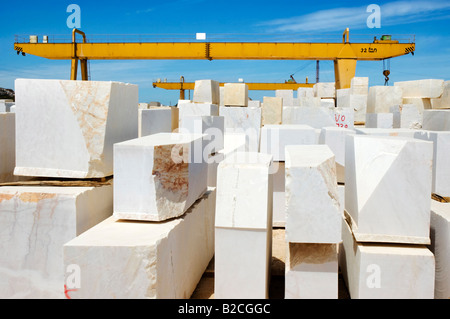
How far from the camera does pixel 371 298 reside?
108 inches

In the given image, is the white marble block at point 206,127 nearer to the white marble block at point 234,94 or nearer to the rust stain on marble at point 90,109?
the rust stain on marble at point 90,109

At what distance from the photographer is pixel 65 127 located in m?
3.20

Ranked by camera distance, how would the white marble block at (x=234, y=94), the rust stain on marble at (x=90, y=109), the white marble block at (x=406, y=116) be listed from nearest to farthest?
the rust stain on marble at (x=90, y=109) < the white marble block at (x=406, y=116) < the white marble block at (x=234, y=94)

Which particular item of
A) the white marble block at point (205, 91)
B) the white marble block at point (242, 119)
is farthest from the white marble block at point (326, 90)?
the white marble block at point (242, 119)

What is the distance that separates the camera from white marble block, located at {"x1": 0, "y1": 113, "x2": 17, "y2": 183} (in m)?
3.67

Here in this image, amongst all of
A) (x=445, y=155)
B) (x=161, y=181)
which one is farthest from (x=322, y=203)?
(x=445, y=155)

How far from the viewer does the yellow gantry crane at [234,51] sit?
42.3 feet

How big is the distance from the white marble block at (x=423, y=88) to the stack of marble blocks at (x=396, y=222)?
4871 mm

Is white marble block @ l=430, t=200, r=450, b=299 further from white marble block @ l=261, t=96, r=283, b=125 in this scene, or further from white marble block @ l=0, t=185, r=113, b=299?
white marble block @ l=261, t=96, r=283, b=125

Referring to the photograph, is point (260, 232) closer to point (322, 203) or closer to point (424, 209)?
point (322, 203)

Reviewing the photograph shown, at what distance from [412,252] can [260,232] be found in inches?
38.3

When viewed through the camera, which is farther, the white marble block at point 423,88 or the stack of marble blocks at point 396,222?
the white marble block at point 423,88

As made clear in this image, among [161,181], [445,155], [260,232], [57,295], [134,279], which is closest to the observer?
[134,279]

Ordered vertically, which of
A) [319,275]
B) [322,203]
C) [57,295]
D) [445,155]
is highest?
[445,155]
